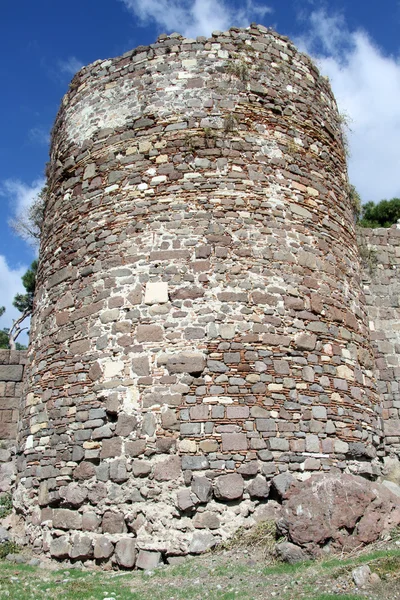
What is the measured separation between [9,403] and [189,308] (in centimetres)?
426

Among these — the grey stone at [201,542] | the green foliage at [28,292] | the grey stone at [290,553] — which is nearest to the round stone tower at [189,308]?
the grey stone at [201,542]

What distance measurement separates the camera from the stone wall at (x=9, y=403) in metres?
9.48

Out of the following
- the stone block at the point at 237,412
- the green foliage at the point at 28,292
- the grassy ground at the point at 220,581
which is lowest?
the grassy ground at the point at 220,581

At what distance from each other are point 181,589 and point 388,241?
8.28m

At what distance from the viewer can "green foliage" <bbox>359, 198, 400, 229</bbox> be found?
843 inches

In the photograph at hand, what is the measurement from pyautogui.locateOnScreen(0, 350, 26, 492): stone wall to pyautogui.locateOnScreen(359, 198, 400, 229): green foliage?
588 inches

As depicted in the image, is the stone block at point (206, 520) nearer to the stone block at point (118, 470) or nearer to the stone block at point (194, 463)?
the stone block at point (194, 463)

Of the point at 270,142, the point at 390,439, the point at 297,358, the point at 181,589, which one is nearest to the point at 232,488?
the point at 181,589

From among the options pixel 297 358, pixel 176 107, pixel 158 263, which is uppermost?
pixel 176 107

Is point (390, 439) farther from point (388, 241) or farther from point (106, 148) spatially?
point (106, 148)

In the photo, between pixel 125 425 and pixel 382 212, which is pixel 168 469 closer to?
pixel 125 425

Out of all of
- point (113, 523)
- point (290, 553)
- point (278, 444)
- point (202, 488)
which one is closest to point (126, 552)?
point (113, 523)

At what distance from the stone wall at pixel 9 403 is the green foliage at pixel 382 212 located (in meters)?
14.9

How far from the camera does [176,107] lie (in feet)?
29.7
